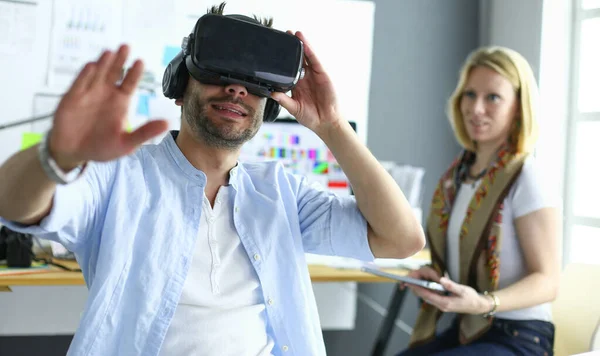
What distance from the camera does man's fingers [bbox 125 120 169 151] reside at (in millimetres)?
826

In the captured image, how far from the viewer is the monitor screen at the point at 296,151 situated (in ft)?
8.84

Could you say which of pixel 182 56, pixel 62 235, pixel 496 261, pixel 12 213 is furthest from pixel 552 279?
pixel 12 213

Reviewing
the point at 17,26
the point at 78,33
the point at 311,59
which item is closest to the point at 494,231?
the point at 311,59

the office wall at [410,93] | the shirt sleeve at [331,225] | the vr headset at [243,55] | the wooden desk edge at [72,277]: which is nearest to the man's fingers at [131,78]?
the vr headset at [243,55]

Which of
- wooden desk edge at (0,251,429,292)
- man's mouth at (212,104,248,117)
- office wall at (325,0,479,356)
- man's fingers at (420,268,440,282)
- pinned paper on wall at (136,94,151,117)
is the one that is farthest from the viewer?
office wall at (325,0,479,356)

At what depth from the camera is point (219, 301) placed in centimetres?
127

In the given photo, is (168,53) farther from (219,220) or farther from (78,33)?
(219,220)

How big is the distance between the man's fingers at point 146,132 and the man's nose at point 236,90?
1.51ft

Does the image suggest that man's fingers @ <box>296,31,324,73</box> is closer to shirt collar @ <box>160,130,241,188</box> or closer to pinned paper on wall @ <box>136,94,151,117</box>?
shirt collar @ <box>160,130,241,188</box>

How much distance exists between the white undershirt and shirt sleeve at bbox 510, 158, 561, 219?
96 cm

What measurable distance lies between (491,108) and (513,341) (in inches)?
28.6

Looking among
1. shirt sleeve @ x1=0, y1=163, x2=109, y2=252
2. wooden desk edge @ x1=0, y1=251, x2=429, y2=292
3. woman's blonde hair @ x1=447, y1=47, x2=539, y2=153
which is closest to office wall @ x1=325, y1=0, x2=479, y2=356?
wooden desk edge @ x1=0, y1=251, x2=429, y2=292

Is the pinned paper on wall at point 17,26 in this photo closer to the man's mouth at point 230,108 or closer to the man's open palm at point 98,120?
the man's mouth at point 230,108

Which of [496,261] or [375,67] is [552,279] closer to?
[496,261]
